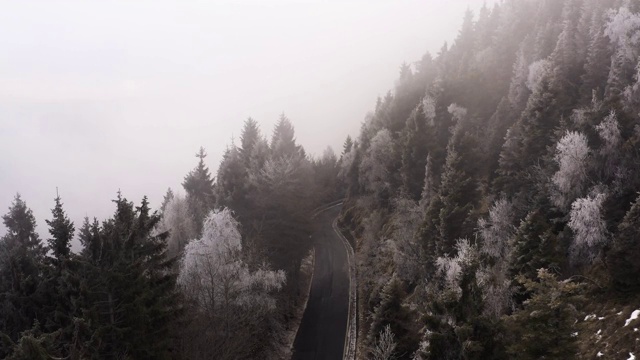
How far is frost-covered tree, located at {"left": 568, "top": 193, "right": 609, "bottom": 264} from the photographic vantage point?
86.9ft

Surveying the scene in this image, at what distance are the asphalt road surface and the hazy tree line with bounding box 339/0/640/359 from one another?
8.32ft

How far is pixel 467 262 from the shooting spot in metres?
20.7

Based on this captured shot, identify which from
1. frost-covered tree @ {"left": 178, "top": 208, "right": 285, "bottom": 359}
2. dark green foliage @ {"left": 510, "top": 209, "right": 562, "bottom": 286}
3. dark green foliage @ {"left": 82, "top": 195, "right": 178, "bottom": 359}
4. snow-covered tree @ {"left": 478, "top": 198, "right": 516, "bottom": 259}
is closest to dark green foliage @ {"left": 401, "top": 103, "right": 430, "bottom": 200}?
snow-covered tree @ {"left": 478, "top": 198, "right": 516, "bottom": 259}

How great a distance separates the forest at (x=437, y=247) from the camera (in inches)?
814

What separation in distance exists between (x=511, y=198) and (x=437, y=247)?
27.2ft

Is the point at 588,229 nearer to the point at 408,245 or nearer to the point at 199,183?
the point at 408,245

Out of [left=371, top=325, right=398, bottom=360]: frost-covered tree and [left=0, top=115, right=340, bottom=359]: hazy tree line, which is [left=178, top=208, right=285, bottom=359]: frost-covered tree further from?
[left=371, top=325, right=398, bottom=360]: frost-covered tree

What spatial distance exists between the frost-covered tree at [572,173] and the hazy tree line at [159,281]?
24.4 meters

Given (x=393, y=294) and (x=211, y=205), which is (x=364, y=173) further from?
(x=393, y=294)

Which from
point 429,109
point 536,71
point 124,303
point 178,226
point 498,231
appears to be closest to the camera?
point 124,303

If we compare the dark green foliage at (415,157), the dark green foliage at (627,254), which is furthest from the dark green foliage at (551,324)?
the dark green foliage at (415,157)

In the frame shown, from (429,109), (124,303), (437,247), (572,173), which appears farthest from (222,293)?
(429,109)

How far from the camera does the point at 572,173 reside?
102 ft

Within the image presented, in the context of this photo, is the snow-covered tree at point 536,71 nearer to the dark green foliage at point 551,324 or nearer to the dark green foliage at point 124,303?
→ the dark green foliage at point 551,324
